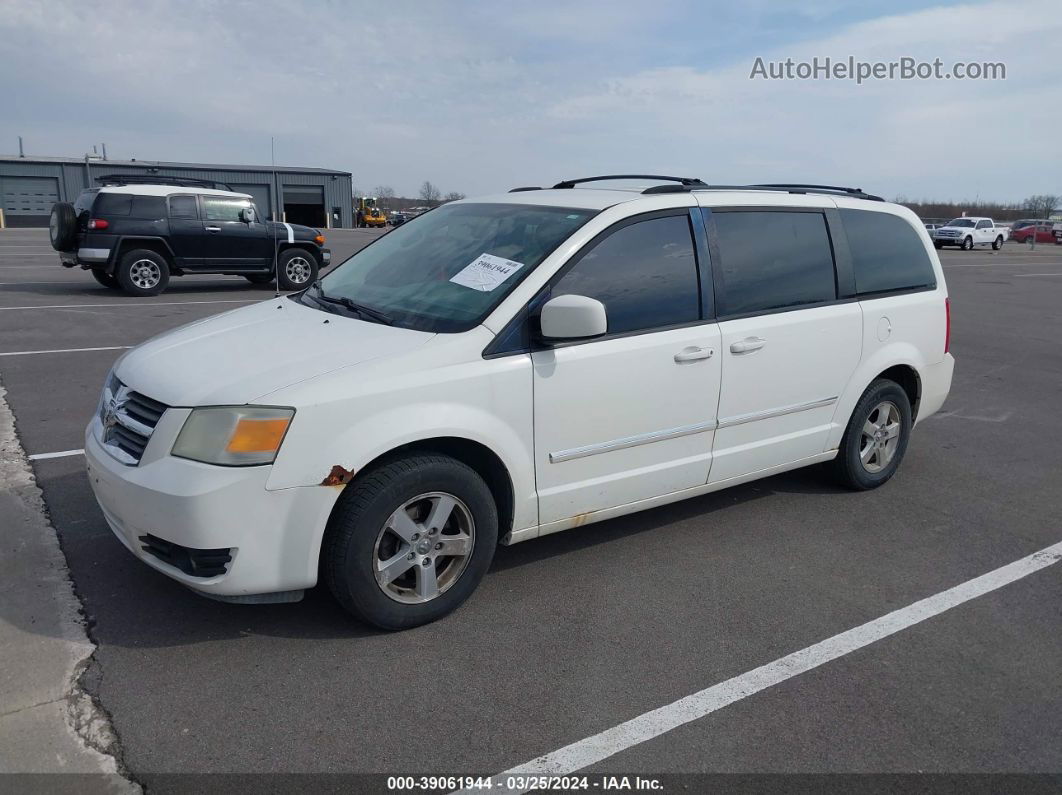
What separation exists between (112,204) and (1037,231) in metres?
52.9

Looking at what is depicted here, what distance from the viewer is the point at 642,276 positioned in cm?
409

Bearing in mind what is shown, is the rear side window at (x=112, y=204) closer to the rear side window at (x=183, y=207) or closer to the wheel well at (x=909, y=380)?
the rear side window at (x=183, y=207)

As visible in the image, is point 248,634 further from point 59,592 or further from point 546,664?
point 546,664

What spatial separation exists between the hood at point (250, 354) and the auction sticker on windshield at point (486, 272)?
0.40 meters

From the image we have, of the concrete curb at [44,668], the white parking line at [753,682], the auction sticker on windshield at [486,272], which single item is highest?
the auction sticker on windshield at [486,272]

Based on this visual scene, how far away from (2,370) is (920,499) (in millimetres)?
7966

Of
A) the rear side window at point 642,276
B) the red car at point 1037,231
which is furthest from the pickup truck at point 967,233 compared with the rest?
the rear side window at point 642,276

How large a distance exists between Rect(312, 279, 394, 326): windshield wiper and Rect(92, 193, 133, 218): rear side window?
1120 cm

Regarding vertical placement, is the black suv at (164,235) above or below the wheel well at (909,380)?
above

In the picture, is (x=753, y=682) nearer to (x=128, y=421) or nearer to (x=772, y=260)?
(x=772, y=260)

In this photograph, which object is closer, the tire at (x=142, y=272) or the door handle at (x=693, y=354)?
the door handle at (x=693, y=354)

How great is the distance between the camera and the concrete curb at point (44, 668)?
271 centimetres

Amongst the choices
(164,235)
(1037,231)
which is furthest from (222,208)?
(1037,231)

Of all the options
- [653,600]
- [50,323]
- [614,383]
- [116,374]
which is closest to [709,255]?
[614,383]
